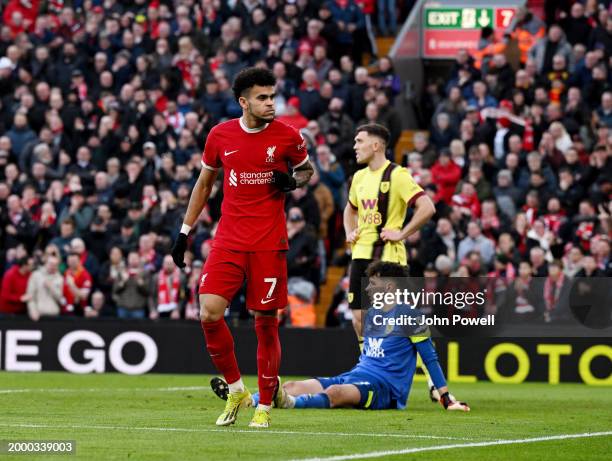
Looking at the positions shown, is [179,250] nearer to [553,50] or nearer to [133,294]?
[133,294]

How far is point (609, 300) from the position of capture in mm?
18672

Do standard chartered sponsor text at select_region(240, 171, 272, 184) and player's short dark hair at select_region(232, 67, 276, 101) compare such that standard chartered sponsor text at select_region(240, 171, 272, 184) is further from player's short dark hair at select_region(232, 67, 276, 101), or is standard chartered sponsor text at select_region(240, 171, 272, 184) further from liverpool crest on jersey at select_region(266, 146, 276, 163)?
player's short dark hair at select_region(232, 67, 276, 101)

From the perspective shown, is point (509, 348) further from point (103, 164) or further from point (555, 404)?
point (103, 164)

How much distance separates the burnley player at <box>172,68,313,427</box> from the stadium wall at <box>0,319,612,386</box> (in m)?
8.86

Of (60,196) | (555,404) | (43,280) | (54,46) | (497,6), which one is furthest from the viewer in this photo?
(54,46)

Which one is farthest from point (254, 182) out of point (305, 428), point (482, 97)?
point (482, 97)

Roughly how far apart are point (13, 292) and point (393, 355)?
10.3 m

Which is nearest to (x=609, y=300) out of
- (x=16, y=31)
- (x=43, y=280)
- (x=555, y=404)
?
(x=555, y=404)

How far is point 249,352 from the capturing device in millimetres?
20031

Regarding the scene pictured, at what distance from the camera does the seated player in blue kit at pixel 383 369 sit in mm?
12219

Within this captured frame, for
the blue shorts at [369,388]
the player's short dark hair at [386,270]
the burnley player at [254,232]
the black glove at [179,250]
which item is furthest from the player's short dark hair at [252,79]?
the blue shorts at [369,388]

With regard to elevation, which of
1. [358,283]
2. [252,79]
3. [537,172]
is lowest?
[358,283]

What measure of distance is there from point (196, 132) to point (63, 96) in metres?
3.38

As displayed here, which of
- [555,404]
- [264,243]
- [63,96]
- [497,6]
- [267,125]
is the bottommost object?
[555,404]
